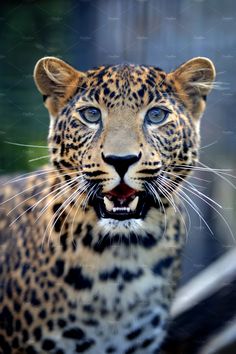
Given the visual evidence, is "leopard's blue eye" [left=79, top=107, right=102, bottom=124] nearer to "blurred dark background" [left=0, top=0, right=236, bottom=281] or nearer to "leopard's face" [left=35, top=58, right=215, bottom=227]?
"leopard's face" [left=35, top=58, right=215, bottom=227]

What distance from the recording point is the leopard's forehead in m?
1.82

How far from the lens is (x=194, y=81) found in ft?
6.42

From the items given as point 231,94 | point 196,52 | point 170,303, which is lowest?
point 170,303

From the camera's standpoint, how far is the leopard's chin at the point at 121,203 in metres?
1.76

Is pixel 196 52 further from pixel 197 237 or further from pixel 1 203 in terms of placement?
pixel 1 203

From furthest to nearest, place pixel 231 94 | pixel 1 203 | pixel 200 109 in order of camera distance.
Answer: pixel 231 94 → pixel 1 203 → pixel 200 109

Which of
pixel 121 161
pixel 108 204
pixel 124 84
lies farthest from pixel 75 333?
pixel 124 84

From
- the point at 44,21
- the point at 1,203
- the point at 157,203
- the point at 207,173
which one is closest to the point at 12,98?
the point at 44,21

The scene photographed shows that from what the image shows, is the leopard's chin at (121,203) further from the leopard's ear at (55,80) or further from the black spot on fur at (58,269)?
the leopard's ear at (55,80)

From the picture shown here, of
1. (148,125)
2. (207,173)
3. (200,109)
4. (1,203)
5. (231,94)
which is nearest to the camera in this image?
(148,125)

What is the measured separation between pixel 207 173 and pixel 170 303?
0.70 metres

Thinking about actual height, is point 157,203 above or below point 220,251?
above

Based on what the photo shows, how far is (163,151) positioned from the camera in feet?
5.91

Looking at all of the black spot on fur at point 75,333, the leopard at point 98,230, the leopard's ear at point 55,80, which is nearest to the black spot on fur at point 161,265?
the leopard at point 98,230
